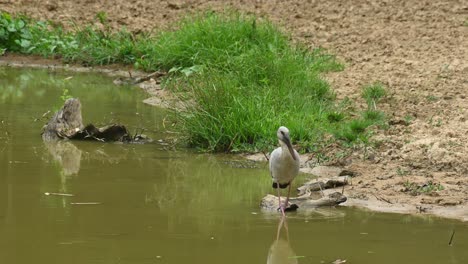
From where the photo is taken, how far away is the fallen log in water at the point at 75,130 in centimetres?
1102

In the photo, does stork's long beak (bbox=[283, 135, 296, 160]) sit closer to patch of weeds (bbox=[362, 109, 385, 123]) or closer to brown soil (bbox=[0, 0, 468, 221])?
brown soil (bbox=[0, 0, 468, 221])

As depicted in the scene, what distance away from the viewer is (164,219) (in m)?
8.00

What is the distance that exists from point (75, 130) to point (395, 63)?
4.86 meters

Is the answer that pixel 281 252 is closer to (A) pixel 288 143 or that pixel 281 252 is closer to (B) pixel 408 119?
(A) pixel 288 143

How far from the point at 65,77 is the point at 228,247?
8.62 meters

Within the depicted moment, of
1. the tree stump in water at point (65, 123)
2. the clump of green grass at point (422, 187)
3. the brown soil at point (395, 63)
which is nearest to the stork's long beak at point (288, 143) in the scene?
the brown soil at point (395, 63)

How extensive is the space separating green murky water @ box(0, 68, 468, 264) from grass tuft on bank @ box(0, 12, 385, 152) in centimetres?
49

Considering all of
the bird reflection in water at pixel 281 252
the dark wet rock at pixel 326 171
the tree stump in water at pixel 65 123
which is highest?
the tree stump in water at pixel 65 123

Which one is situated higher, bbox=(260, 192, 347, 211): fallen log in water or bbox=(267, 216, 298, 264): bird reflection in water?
bbox=(260, 192, 347, 211): fallen log in water

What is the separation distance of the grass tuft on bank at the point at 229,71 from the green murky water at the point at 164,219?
49cm

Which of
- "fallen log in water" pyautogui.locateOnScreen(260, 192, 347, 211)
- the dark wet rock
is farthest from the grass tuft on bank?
"fallen log in water" pyautogui.locateOnScreen(260, 192, 347, 211)

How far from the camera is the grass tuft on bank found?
1074cm

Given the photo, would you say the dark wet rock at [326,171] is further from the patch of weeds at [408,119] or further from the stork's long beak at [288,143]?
the patch of weeds at [408,119]

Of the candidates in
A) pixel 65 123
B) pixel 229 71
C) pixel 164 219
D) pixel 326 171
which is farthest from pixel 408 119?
pixel 164 219
